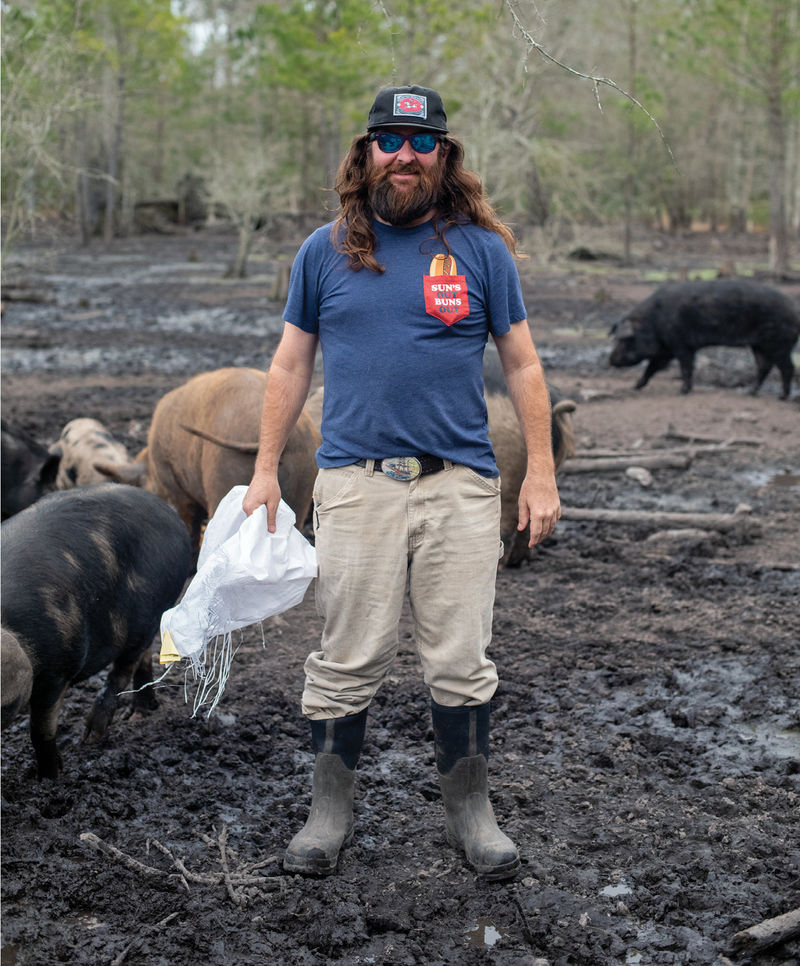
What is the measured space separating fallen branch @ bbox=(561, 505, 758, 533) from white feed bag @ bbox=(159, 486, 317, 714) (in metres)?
4.04

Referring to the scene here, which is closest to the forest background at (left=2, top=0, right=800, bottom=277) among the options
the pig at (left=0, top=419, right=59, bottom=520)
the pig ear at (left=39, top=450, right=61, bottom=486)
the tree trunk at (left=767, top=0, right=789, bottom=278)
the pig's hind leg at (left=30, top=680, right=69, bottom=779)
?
the tree trunk at (left=767, top=0, right=789, bottom=278)

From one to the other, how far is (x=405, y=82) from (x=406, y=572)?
19.6 metres

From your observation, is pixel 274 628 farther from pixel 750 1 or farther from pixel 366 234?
pixel 750 1

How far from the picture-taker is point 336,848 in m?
3.34

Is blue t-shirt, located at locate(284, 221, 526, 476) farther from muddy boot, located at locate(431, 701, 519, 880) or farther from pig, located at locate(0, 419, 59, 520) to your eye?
pig, located at locate(0, 419, 59, 520)

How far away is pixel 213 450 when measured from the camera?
17.9ft

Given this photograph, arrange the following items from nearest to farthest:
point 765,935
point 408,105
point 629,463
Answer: point 765,935 < point 408,105 < point 629,463

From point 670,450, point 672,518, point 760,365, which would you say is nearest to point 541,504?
point 672,518

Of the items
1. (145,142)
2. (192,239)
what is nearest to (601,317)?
(192,239)

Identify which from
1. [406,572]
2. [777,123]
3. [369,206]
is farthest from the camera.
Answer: [777,123]

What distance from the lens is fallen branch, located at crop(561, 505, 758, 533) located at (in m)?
7.09

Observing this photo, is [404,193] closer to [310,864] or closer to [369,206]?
[369,206]

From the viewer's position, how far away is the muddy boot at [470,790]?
3.30 m

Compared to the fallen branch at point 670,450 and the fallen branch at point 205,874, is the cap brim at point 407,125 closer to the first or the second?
the fallen branch at point 205,874
